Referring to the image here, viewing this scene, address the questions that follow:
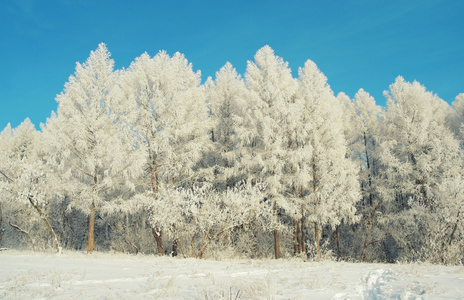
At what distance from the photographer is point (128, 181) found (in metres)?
15.4

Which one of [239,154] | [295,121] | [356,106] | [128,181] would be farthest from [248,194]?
[356,106]

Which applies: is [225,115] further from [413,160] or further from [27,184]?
[413,160]

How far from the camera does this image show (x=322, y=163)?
16.9 m

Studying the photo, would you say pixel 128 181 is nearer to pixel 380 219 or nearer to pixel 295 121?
pixel 295 121

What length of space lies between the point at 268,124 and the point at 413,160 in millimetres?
12289

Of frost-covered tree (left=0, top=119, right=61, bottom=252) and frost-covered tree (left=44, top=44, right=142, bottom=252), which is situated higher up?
frost-covered tree (left=44, top=44, right=142, bottom=252)

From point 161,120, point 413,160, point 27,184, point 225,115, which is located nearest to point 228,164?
point 225,115

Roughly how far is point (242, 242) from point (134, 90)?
11.4 m

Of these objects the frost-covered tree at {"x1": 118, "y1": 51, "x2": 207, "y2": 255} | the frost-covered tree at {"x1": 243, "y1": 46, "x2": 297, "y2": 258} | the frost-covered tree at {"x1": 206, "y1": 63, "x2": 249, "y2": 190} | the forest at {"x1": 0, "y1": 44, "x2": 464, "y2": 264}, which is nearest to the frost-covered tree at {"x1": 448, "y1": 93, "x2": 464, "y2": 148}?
the forest at {"x1": 0, "y1": 44, "x2": 464, "y2": 264}

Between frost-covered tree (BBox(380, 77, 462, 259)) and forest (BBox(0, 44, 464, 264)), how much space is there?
96mm

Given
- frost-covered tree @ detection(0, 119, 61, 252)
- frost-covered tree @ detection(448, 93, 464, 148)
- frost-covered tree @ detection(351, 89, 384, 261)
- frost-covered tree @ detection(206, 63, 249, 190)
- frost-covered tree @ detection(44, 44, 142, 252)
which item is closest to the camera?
frost-covered tree @ detection(0, 119, 61, 252)

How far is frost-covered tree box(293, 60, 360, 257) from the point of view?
16.3 meters

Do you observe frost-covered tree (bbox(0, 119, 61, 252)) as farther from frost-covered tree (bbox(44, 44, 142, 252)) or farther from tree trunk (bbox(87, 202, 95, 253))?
tree trunk (bbox(87, 202, 95, 253))

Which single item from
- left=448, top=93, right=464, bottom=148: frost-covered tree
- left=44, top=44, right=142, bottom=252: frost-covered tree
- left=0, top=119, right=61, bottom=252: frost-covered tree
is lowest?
left=0, top=119, right=61, bottom=252: frost-covered tree
